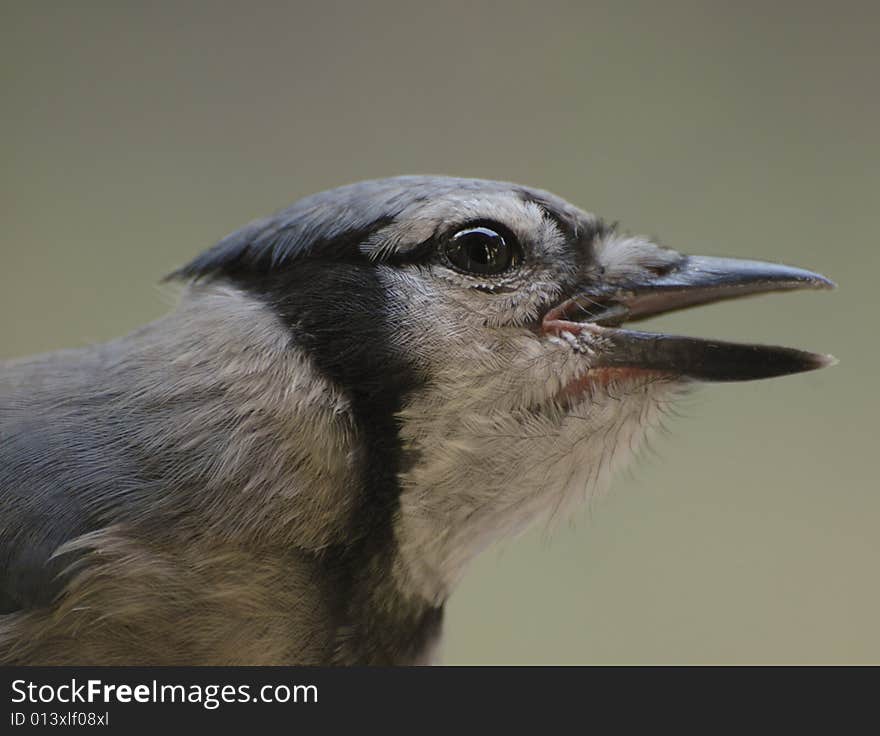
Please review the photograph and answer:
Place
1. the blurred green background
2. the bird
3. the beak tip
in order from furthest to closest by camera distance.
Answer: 1. the blurred green background
2. the beak tip
3. the bird

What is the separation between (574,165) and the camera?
2.13m

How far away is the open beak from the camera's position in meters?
0.96

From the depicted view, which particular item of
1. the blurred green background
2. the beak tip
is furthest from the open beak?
the blurred green background

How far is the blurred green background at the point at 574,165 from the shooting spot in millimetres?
1979

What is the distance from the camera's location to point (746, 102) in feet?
6.95

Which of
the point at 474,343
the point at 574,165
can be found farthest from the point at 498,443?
the point at 574,165

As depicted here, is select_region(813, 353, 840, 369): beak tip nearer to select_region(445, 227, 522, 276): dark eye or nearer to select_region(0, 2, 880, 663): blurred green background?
select_region(445, 227, 522, 276): dark eye

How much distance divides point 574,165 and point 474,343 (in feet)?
4.25

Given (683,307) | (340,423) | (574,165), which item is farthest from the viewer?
(574,165)

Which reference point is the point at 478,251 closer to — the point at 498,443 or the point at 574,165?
the point at 498,443

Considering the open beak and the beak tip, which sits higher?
the open beak

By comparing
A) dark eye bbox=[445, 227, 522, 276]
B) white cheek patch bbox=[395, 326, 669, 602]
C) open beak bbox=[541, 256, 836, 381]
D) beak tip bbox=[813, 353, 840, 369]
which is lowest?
white cheek patch bbox=[395, 326, 669, 602]

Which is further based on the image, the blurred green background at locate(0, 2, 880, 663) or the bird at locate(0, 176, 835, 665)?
the blurred green background at locate(0, 2, 880, 663)

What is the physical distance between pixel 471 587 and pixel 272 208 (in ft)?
3.09
